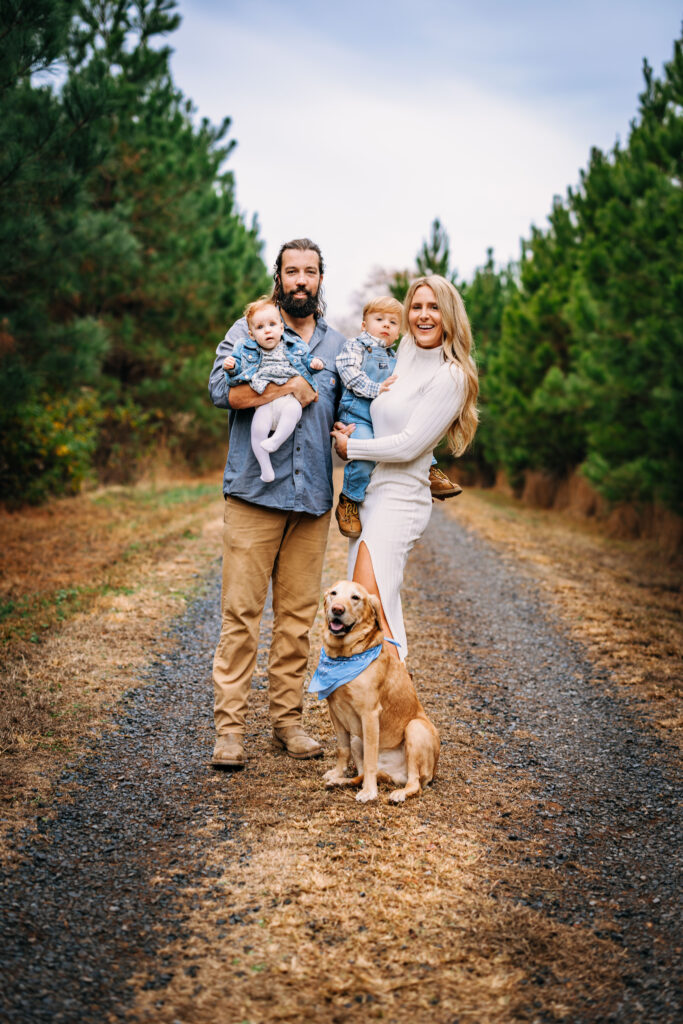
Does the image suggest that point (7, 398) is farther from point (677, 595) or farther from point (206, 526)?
point (677, 595)

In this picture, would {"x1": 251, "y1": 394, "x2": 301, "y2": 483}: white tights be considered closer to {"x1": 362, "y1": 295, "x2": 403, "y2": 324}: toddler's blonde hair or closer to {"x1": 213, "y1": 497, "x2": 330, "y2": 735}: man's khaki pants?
{"x1": 213, "y1": 497, "x2": 330, "y2": 735}: man's khaki pants

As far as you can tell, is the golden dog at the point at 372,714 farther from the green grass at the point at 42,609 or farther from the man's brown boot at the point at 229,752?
the green grass at the point at 42,609

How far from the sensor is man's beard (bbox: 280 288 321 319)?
4.29 m

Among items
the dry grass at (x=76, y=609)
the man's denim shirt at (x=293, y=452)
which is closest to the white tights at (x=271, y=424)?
the man's denim shirt at (x=293, y=452)

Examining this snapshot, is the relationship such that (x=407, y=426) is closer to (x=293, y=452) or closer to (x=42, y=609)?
(x=293, y=452)

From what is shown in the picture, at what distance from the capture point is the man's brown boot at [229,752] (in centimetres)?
422

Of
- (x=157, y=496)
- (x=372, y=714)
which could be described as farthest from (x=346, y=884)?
(x=157, y=496)

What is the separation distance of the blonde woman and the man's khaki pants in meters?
0.44

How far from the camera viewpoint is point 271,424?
13.7ft

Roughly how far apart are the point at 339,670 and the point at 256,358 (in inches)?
61.1

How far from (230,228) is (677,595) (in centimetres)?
1494

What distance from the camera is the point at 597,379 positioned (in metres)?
13.1

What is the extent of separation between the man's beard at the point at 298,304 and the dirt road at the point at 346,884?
229 centimetres

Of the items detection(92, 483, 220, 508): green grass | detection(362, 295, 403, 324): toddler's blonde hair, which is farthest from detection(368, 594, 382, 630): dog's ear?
detection(92, 483, 220, 508): green grass
